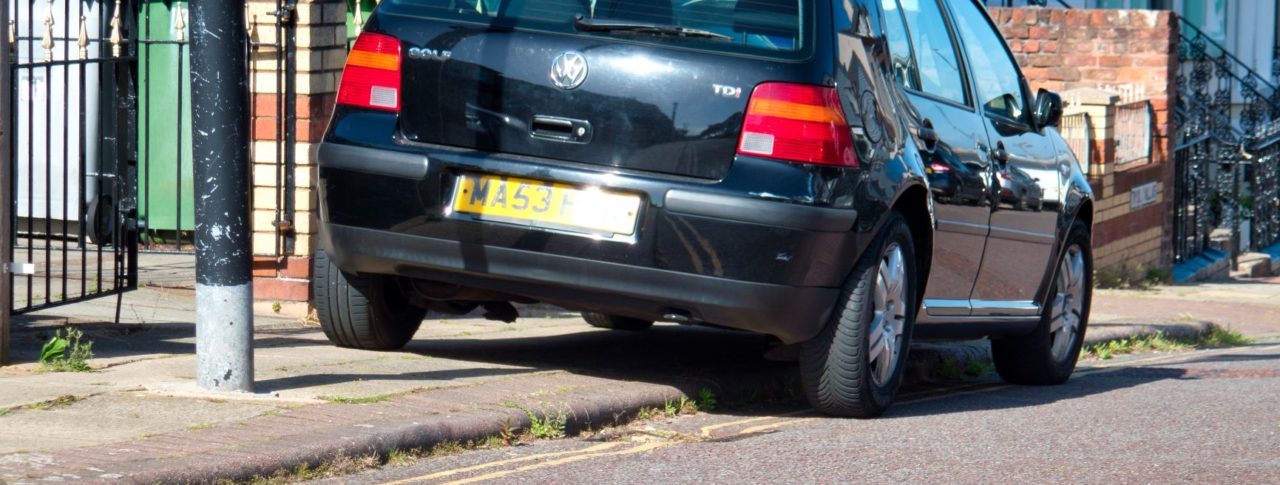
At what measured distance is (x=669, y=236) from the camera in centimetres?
542

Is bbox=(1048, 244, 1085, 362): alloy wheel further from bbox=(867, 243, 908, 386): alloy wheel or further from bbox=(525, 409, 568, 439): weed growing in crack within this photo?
bbox=(525, 409, 568, 439): weed growing in crack

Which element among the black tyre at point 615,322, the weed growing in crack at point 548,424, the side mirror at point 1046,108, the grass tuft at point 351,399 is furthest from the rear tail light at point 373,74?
the side mirror at point 1046,108

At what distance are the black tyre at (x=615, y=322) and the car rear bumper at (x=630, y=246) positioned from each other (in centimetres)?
209

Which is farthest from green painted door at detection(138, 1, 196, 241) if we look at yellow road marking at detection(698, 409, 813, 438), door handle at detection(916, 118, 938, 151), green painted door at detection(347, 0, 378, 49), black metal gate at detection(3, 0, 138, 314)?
door handle at detection(916, 118, 938, 151)

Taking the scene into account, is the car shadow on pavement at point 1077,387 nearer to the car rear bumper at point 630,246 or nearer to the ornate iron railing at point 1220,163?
the car rear bumper at point 630,246

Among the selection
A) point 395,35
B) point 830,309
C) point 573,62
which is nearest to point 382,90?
point 395,35

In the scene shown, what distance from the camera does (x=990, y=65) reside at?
7.44 m

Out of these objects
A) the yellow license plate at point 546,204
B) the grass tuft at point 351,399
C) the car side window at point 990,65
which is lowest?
the grass tuft at point 351,399

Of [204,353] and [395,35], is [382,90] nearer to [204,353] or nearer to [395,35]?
[395,35]

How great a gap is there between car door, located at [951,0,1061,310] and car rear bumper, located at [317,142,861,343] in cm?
161

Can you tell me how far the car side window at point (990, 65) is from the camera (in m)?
7.23

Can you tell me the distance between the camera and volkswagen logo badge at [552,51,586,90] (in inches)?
219

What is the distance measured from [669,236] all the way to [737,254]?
0.69 feet

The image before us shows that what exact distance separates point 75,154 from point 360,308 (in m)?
4.97
